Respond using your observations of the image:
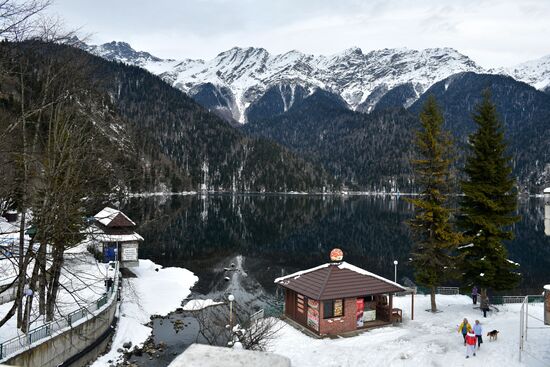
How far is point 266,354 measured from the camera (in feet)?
10.6

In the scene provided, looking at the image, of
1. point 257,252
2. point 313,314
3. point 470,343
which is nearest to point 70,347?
point 313,314

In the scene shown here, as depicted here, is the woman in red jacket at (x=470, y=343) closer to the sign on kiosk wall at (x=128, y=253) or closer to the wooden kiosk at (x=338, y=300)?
the wooden kiosk at (x=338, y=300)

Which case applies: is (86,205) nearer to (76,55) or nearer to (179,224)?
(76,55)

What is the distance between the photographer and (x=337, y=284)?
31.3 meters

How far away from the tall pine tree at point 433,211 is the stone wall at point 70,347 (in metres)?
23.8

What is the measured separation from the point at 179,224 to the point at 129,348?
8480 cm

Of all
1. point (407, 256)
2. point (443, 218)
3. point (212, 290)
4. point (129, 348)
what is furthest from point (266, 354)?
point (407, 256)

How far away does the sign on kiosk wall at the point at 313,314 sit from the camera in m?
30.6

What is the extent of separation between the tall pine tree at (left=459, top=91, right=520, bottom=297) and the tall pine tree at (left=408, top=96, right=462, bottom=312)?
1575 mm

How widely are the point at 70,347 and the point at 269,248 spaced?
60.6 meters

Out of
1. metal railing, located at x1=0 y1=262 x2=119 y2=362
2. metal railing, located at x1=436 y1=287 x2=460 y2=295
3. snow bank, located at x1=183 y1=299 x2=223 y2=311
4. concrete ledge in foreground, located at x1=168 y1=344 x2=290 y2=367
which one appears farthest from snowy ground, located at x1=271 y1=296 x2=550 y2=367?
concrete ledge in foreground, located at x1=168 y1=344 x2=290 y2=367

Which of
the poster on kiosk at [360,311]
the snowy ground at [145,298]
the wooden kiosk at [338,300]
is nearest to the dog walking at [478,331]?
the wooden kiosk at [338,300]

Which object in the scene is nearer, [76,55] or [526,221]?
[76,55]

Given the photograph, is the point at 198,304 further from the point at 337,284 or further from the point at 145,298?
the point at 337,284
